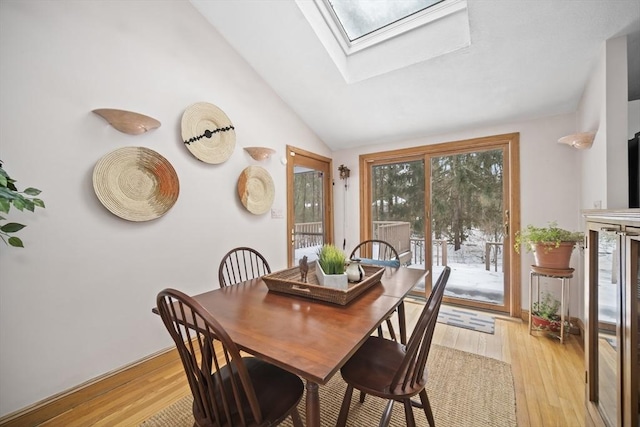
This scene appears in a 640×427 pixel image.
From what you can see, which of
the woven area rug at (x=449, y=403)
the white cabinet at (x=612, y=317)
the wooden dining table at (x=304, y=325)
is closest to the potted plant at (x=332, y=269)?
the wooden dining table at (x=304, y=325)

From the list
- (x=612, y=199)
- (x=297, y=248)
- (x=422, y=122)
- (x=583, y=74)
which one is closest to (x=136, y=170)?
(x=297, y=248)

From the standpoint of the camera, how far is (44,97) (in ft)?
5.12

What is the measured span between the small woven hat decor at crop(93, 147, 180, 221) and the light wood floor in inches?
47.0

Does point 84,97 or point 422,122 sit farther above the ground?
point 422,122

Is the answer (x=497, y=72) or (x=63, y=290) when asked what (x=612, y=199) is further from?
(x=63, y=290)

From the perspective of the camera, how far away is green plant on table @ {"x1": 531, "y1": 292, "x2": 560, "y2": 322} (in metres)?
2.47

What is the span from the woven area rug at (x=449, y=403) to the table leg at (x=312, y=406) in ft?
2.68

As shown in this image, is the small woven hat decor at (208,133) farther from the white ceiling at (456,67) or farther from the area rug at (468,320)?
the area rug at (468,320)

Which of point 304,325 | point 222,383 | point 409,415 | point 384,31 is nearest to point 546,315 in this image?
point 409,415

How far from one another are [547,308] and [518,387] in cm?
112

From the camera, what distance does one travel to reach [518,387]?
70.7 inches

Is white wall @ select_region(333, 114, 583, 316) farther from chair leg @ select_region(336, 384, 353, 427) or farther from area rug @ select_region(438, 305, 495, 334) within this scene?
chair leg @ select_region(336, 384, 353, 427)

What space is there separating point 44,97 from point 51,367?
1629mm

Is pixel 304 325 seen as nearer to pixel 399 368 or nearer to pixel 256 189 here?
pixel 399 368
